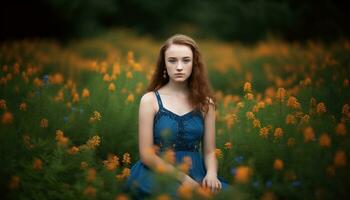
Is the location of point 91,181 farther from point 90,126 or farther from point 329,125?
point 329,125

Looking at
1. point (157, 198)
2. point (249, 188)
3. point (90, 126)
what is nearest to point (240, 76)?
point (90, 126)

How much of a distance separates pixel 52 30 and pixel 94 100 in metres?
11.0

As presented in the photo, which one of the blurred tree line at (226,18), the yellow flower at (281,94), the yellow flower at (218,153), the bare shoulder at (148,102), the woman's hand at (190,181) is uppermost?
the blurred tree line at (226,18)

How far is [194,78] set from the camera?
349cm

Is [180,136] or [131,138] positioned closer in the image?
[180,136]

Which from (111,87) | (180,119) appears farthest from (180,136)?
(111,87)

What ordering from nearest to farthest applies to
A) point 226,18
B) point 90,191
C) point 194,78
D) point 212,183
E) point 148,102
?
1. point 90,191
2. point 212,183
3. point 148,102
4. point 194,78
5. point 226,18

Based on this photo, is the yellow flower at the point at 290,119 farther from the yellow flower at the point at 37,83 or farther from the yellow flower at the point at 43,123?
the yellow flower at the point at 37,83

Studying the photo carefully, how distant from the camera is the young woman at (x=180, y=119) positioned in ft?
10.3

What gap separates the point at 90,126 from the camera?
4117 millimetres

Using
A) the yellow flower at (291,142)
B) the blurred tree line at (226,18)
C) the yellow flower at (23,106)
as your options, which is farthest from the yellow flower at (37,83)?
the blurred tree line at (226,18)

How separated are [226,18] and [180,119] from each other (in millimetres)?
12991

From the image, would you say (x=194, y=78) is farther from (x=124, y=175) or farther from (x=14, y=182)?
(x=14, y=182)

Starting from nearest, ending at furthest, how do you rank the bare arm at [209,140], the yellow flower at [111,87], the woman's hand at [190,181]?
the woman's hand at [190,181] < the bare arm at [209,140] < the yellow flower at [111,87]
